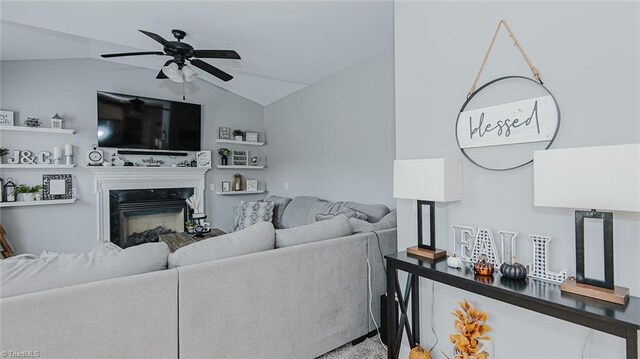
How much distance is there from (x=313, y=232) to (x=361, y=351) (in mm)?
881

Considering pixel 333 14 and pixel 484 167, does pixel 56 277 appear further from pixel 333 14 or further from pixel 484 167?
pixel 333 14

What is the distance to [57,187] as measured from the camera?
12.7 feet

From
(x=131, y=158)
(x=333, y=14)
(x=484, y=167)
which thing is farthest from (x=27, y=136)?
(x=484, y=167)

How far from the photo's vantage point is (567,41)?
1.29 m

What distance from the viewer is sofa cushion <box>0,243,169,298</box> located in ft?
4.01

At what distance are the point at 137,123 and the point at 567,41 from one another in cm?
485

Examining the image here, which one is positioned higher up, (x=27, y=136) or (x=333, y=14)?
(x=333, y=14)

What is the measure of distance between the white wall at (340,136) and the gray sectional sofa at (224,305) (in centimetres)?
130

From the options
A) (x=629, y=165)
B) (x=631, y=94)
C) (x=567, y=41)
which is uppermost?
(x=567, y=41)

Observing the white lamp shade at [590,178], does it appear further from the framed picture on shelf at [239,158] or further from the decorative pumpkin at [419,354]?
the framed picture on shelf at [239,158]

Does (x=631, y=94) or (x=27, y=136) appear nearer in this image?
(x=631, y=94)

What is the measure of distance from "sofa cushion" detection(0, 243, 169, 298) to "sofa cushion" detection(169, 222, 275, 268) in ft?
0.30

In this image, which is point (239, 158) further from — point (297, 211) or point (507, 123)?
point (507, 123)

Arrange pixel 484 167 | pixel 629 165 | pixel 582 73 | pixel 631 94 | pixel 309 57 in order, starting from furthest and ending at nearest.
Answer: pixel 309 57 → pixel 484 167 → pixel 582 73 → pixel 631 94 → pixel 629 165
